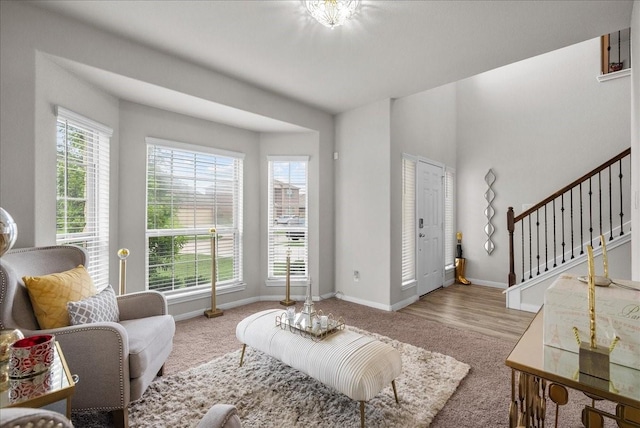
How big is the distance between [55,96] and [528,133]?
619cm

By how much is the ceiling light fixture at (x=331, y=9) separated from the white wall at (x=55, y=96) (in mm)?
1538

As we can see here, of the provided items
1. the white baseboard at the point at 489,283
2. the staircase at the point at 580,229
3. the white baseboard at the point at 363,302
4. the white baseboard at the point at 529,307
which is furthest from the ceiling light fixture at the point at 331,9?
the white baseboard at the point at 489,283

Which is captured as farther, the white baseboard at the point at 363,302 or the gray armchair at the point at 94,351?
the white baseboard at the point at 363,302

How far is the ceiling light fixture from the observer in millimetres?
2012

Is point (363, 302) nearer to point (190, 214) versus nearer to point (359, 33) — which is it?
point (190, 214)

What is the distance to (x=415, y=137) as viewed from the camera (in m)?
4.56

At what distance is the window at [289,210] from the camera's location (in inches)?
173

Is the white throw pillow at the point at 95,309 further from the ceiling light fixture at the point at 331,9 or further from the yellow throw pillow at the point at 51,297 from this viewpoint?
the ceiling light fixture at the point at 331,9

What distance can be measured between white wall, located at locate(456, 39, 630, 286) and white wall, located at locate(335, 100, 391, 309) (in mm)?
2533

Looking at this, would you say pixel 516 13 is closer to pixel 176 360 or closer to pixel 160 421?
pixel 160 421

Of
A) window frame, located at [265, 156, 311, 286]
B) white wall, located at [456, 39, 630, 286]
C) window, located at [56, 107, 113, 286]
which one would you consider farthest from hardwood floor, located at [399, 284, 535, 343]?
window, located at [56, 107, 113, 286]

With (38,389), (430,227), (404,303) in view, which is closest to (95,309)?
(38,389)

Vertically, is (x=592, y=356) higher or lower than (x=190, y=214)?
lower

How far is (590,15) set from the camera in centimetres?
223
